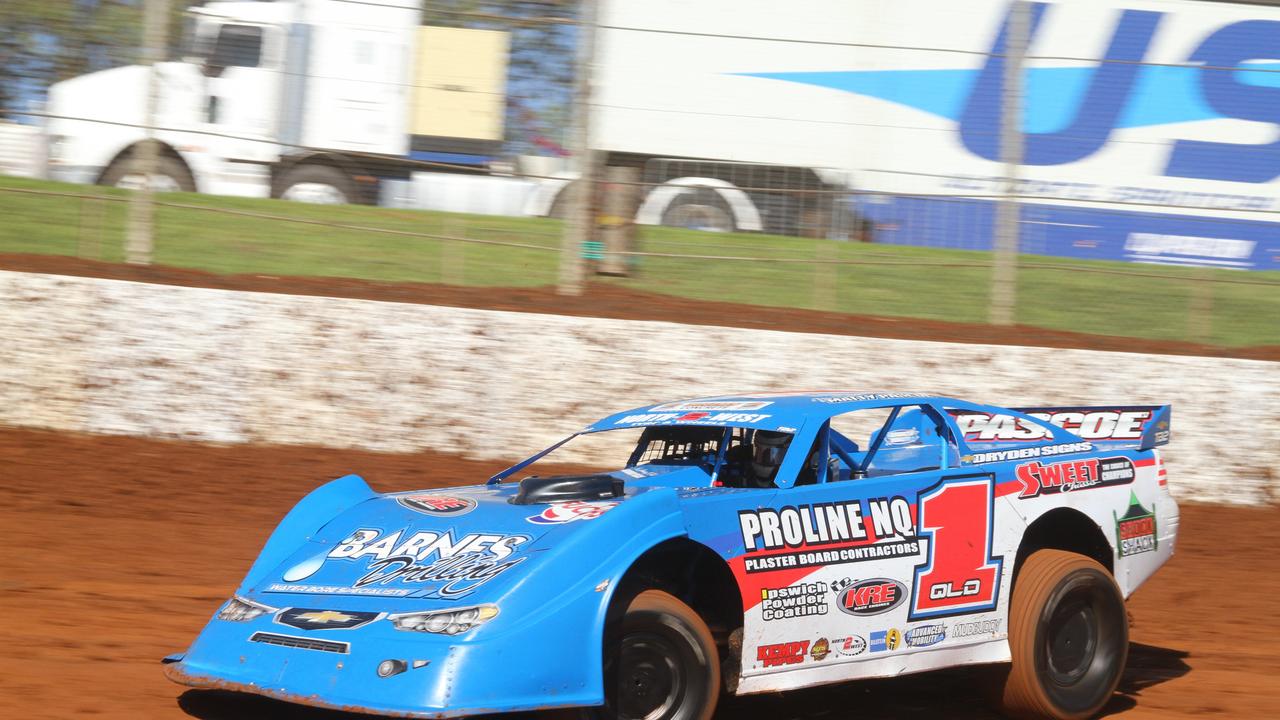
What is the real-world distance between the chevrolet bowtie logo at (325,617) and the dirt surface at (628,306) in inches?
271

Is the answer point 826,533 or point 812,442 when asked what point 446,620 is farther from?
point 812,442

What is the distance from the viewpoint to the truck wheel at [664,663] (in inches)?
161

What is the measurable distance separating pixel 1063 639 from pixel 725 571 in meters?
1.81

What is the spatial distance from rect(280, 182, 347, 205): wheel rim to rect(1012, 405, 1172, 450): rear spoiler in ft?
26.9

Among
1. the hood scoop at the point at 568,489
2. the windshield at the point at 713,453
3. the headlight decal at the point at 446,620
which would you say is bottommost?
the headlight decal at the point at 446,620

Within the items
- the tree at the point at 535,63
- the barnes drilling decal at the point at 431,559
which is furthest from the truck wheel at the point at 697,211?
the barnes drilling decal at the point at 431,559

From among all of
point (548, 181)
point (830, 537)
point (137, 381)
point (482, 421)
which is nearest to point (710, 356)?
point (482, 421)

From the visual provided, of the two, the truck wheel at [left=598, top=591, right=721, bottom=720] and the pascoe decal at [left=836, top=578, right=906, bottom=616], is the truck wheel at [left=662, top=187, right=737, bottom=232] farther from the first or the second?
the truck wheel at [left=598, top=591, right=721, bottom=720]

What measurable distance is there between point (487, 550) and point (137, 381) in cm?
687

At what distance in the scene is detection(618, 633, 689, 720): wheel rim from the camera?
4094 mm

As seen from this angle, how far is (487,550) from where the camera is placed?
4.27 meters

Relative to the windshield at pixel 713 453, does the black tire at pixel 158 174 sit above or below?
above

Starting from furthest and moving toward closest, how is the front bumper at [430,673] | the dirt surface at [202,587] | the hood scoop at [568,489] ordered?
the dirt surface at [202,587]
the hood scoop at [568,489]
the front bumper at [430,673]

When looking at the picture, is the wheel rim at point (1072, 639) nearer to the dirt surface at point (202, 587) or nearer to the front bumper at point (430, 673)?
the dirt surface at point (202, 587)
